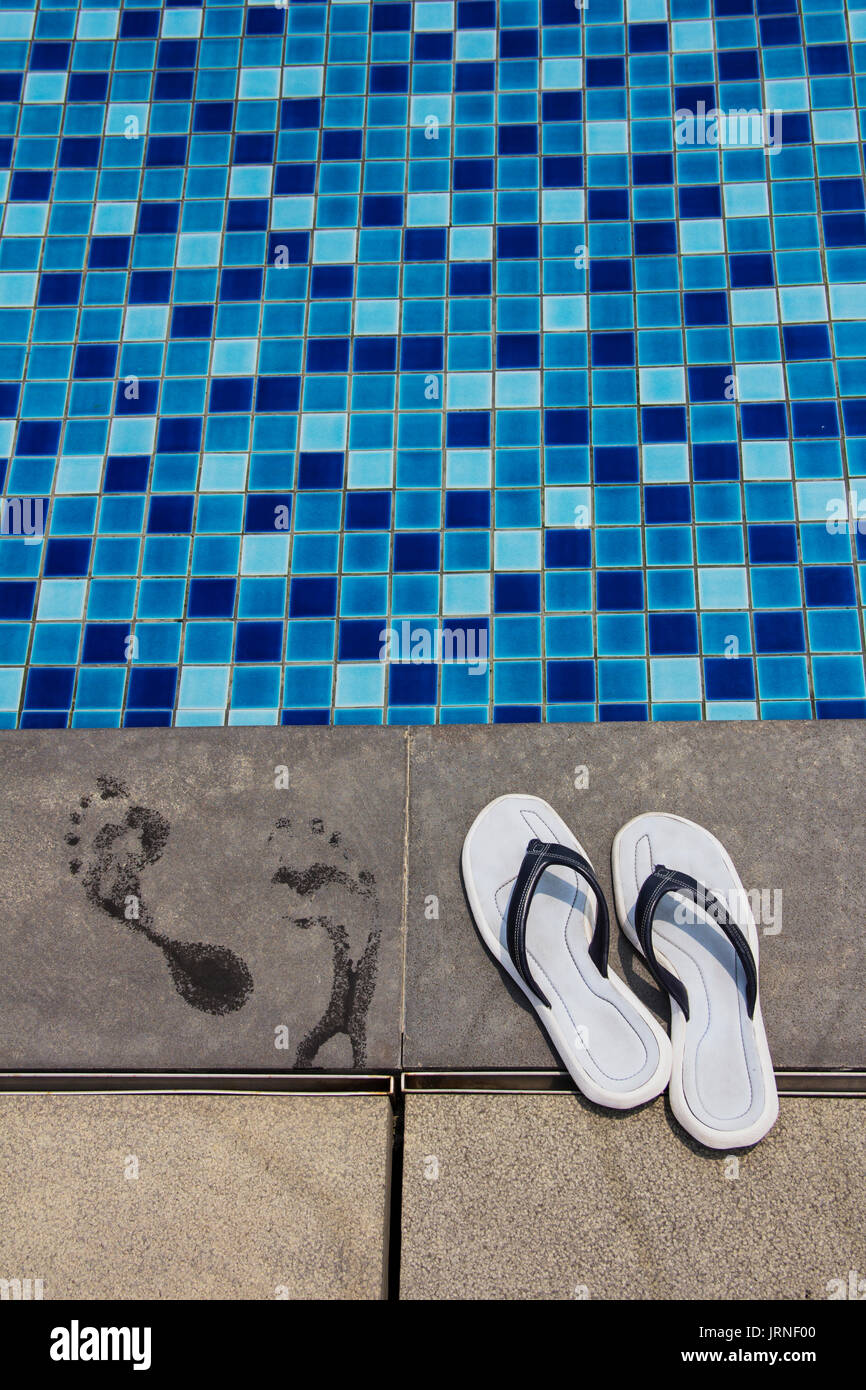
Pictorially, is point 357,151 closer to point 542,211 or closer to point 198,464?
point 542,211

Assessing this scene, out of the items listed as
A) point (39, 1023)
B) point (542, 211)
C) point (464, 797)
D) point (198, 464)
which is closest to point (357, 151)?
point (542, 211)

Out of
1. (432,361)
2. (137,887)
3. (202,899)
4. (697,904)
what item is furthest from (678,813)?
(432,361)

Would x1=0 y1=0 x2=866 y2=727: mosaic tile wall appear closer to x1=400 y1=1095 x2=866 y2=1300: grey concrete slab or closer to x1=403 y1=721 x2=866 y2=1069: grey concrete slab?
x1=403 y1=721 x2=866 y2=1069: grey concrete slab

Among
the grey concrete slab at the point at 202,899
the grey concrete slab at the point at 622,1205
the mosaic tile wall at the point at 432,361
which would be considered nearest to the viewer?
the grey concrete slab at the point at 622,1205

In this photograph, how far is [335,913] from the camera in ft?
8.46

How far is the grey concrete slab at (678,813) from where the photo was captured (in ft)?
8.12

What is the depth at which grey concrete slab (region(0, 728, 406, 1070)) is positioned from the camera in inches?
98.6

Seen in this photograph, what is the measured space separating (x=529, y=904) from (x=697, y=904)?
0.44 m

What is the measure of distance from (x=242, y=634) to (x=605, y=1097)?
5.20ft

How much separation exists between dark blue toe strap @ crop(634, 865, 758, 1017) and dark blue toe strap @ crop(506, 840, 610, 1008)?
0.32ft

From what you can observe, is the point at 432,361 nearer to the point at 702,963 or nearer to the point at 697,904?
the point at 697,904

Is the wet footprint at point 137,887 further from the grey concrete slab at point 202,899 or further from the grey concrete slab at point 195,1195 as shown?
the grey concrete slab at point 195,1195

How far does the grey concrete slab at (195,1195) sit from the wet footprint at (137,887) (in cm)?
26

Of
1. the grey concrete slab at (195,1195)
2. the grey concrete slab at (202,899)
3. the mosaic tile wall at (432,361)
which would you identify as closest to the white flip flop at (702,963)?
the mosaic tile wall at (432,361)
